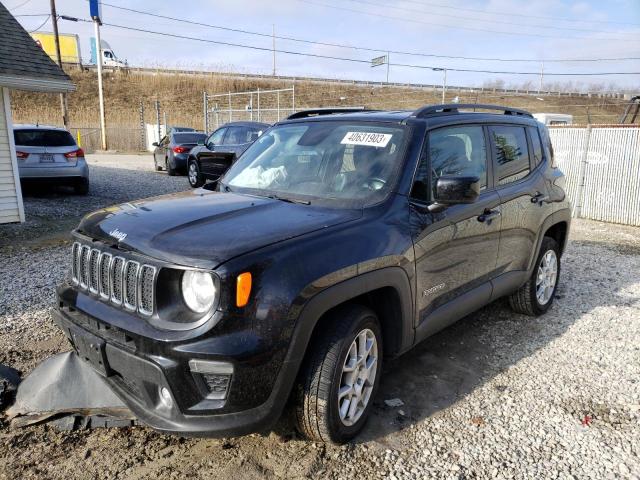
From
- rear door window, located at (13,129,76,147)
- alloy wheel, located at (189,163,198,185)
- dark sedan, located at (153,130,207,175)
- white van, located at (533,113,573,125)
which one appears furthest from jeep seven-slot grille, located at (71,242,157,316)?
white van, located at (533,113,573,125)

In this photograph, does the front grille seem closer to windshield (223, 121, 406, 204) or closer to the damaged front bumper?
the damaged front bumper

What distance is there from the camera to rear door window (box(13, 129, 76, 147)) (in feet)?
35.0

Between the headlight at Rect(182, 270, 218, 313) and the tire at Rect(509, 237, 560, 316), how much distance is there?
3.46m

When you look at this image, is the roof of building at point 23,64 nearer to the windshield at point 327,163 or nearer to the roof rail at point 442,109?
the windshield at point 327,163

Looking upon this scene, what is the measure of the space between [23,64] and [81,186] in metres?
3.53

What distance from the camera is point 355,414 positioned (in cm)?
287

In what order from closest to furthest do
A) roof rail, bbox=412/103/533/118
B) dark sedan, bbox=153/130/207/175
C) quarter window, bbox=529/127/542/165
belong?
1. roof rail, bbox=412/103/533/118
2. quarter window, bbox=529/127/542/165
3. dark sedan, bbox=153/130/207/175

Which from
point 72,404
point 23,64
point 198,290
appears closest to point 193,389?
point 198,290

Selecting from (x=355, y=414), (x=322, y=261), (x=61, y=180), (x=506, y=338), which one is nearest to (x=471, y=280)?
(x=506, y=338)

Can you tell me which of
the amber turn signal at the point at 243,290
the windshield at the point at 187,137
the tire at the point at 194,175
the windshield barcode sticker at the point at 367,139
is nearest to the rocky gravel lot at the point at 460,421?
Answer: the amber turn signal at the point at 243,290

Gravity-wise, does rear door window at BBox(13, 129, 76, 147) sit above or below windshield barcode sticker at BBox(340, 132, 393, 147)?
below

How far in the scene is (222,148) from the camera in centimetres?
1304

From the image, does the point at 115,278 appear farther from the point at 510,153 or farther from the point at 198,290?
the point at 510,153

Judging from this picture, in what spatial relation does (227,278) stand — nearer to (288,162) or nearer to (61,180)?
(288,162)
